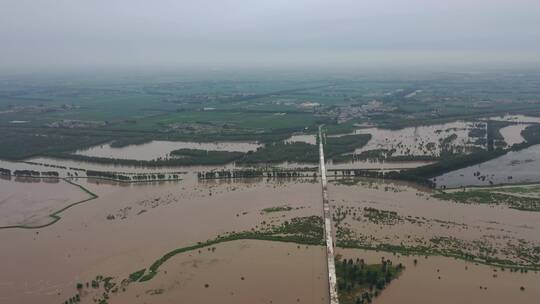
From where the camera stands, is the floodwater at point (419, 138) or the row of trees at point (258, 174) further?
the floodwater at point (419, 138)

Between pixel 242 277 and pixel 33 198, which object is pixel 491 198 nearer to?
pixel 242 277

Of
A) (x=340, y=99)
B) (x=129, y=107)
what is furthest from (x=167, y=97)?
(x=340, y=99)

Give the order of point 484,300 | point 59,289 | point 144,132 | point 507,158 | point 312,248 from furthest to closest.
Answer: point 144,132 → point 507,158 → point 312,248 → point 59,289 → point 484,300

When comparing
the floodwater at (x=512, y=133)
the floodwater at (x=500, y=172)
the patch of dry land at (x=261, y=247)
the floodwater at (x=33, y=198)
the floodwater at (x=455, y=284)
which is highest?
the floodwater at (x=512, y=133)

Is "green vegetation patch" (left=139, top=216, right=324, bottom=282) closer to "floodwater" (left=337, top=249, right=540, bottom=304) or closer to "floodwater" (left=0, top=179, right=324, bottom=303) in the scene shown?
"floodwater" (left=0, top=179, right=324, bottom=303)

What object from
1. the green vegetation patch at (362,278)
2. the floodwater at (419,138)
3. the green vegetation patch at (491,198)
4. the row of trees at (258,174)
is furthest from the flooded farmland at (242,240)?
the floodwater at (419,138)

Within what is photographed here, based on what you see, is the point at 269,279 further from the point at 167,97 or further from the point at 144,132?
the point at 167,97

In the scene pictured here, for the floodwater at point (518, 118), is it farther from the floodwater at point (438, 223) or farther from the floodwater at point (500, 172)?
the floodwater at point (438, 223)
